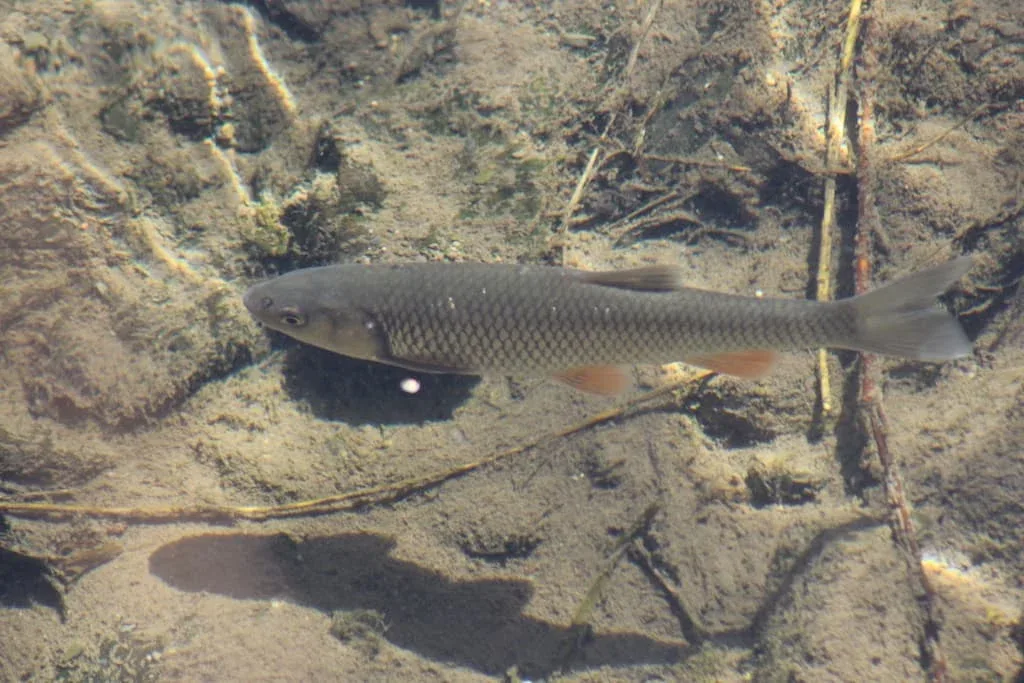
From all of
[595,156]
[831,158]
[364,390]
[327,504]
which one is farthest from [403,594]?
[831,158]

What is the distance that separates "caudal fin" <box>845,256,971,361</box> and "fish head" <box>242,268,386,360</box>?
8.14 feet

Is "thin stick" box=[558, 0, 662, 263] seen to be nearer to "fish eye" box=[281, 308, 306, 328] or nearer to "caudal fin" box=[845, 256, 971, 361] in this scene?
"fish eye" box=[281, 308, 306, 328]

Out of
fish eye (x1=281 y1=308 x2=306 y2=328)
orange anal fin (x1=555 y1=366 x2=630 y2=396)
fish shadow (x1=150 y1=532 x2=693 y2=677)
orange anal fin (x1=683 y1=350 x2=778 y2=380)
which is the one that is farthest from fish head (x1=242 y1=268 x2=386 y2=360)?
orange anal fin (x1=683 y1=350 x2=778 y2=380)

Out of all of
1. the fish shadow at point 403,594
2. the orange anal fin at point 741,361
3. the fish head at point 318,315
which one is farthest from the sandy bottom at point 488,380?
the orange anal fin at point 741,361

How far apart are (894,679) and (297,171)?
15.3 ft

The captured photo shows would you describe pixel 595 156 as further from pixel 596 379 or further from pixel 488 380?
pixel 596 379

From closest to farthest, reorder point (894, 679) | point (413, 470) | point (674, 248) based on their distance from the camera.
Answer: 1. point (894, 679)
2. point (413, 470)
3. point (674, 248)

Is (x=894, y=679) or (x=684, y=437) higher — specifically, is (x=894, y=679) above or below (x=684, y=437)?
below

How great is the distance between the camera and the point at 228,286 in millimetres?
4266

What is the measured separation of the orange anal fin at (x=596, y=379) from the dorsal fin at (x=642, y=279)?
46 centimetres

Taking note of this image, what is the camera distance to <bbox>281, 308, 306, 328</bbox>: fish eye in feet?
11.7

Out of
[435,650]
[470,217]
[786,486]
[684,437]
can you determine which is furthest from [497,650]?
[470,217]

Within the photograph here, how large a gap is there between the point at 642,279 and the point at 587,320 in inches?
14.1

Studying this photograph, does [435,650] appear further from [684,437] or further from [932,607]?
[932,607]
